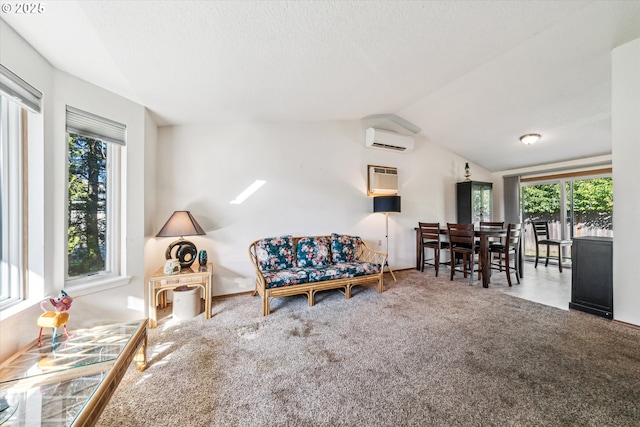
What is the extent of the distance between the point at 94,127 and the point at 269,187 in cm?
187

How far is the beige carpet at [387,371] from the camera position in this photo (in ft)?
4.18

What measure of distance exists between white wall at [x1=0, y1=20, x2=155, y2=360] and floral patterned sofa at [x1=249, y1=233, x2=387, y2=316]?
1.25m

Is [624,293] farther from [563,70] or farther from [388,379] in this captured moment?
[388,379]

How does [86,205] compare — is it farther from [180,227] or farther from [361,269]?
[361,269]

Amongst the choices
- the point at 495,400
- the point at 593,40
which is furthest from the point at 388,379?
the point at 593,40

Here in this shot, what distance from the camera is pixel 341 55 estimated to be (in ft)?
6.77

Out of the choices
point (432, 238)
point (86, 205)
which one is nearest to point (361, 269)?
point (432, 238)

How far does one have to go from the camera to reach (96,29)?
4.75ft

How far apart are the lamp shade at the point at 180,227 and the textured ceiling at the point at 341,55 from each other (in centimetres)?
119

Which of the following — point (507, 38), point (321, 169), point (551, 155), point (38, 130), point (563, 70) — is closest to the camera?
point (38, 130)

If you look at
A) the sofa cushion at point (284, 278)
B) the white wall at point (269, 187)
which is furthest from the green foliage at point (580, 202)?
the sofa cushion at point (284, 278)

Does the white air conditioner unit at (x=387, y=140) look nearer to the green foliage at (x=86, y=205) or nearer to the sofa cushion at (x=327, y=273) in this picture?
the sofa cushion at (x=327, y=273)

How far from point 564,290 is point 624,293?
110 cm

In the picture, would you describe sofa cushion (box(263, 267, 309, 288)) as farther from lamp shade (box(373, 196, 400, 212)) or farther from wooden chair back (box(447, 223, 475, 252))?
wooden chair back (box(447, 223, 475, 252))
